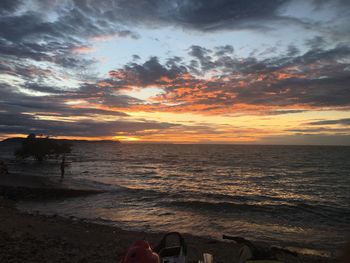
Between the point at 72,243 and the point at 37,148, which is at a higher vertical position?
the point at 37,148

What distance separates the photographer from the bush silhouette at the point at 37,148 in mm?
66000

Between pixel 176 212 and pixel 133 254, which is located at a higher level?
pixel 133 254

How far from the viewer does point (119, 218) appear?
1912 centimetres

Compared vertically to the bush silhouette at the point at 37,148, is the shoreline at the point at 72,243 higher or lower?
lower

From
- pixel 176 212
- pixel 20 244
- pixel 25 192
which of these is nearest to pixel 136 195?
pixel 176 212

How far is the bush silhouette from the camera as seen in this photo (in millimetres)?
66000

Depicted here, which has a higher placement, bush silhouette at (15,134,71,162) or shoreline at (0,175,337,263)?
bush silhouette at (15,134,71,162)

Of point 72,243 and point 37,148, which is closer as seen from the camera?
point 72,243

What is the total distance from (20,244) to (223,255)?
24.4ft

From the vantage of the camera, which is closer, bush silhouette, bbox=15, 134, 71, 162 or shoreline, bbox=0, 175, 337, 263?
shoreline, bbox=0, 175, 337, 263

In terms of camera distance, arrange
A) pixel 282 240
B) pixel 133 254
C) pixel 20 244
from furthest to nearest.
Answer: pixel 282 240
pixel 20 244
pixel 133 254

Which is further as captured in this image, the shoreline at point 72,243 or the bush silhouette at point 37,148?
Answer: the bush silhouette at point 37,148

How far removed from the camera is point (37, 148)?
219 ft

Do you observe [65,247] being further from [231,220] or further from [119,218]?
[231,220]
